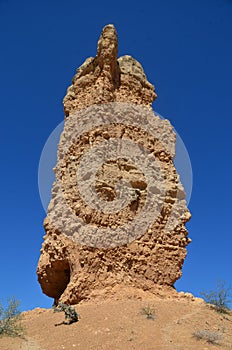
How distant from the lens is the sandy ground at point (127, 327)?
880 cm

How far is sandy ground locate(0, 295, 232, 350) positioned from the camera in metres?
8.80

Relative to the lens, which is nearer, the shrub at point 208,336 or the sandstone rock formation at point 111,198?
the shrub at point 208,336

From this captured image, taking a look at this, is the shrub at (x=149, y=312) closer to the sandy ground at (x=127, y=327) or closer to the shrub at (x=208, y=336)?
the sandy ground at (x=127, y=327)

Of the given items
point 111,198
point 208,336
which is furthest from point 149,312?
point 111,198

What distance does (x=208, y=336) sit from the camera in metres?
9.13

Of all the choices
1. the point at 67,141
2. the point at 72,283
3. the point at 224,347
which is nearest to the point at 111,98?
the point at 67,141

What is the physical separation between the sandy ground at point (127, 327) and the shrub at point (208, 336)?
11cm

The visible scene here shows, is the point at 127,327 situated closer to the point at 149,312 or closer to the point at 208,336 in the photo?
the point at 149,312

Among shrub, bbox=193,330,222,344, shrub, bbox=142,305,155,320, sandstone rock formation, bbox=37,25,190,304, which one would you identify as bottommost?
shrub, bbox=193,330,222,344

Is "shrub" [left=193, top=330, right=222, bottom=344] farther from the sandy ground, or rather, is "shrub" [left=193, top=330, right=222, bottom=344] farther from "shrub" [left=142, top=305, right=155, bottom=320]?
"shrub" [left=142, top=305, right=155, bottom=320]

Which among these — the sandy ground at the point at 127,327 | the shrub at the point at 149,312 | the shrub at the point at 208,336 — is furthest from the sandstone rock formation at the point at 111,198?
the shrub at the point at 208,336

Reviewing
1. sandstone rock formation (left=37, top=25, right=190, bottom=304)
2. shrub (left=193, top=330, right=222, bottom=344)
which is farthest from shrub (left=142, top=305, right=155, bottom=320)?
sandstone rock formation (left=37, top=25, right=190, bottom=304)

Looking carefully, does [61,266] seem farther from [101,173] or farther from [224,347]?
[224,347]

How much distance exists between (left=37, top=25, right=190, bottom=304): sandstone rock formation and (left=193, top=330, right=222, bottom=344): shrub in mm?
3395
